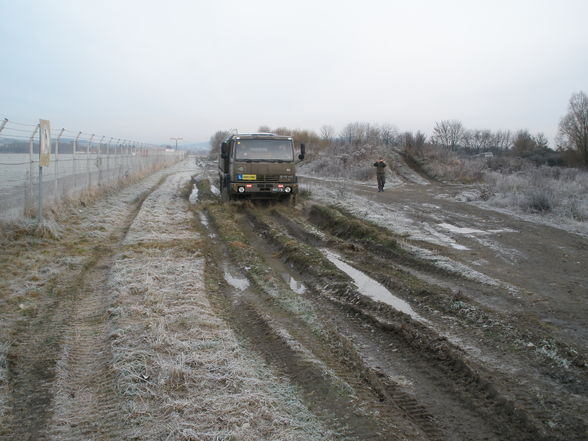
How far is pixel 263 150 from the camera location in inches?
604

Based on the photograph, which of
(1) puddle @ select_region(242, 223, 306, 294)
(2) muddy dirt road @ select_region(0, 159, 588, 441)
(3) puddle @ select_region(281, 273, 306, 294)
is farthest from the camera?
(1) puddle @ select_region(242, 223, 306, 294)

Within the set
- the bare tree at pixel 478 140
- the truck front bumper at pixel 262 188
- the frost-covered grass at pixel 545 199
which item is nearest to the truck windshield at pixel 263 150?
the truck front bumper at pixel 262 188

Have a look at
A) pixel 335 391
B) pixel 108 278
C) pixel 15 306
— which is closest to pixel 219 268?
pixel 108 278

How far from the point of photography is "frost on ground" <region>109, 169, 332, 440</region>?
10.8ft

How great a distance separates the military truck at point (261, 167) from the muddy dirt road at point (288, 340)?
5.30m

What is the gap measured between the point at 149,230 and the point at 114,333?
6.22 m

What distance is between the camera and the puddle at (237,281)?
279 inches

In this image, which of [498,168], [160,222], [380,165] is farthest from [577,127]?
[160,222]

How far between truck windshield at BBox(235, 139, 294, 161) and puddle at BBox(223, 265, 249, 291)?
7.91 m

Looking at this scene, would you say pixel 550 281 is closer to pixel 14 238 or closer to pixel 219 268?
pixel 219 268

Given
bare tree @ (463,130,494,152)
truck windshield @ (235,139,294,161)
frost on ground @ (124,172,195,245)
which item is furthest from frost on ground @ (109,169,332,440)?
bare tree @ (463,130,494,152)

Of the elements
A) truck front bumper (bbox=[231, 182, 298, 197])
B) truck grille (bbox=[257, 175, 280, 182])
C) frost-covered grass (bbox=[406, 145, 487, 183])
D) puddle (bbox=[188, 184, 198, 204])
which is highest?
frost-covered grass (bbox=[406, 145, 487, 183])

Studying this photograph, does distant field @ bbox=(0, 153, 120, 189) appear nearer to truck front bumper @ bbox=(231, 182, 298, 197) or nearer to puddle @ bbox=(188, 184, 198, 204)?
puddle @ bbox=(188, 184, 198, 204)

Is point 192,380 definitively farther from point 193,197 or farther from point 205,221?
point 193,197
